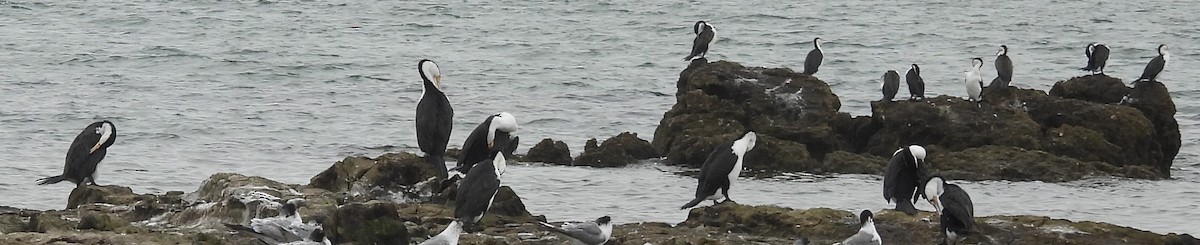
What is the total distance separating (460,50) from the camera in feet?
123

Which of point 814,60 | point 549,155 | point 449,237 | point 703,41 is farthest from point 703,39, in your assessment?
point 449,237

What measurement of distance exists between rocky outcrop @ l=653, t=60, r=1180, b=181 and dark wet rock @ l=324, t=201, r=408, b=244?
300 inches

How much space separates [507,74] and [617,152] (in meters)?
13.0

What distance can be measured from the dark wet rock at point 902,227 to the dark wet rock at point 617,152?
6049 millimetres

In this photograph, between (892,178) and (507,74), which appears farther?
(507,74)

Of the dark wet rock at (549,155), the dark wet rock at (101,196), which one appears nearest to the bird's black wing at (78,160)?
the dark wet rock at (101,196)

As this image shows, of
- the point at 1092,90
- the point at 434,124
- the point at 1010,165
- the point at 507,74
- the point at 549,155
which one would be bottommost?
the point at 507,74

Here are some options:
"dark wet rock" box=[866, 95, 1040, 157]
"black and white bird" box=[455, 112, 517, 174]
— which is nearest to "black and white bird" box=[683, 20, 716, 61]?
"dark wet rock" box=[866, 95, 1040, 157]

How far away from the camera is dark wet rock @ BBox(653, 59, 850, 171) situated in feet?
61.3

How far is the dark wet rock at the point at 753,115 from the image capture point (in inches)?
736

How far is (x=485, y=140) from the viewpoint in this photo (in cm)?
1341

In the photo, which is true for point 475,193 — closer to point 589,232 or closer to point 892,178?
point 589,232

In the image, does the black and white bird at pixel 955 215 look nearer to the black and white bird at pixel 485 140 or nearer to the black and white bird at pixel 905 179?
the black and white bird at pixel 905 179

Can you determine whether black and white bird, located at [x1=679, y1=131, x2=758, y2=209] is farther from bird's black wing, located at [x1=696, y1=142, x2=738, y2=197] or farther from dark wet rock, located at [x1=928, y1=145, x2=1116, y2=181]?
dark wet rock, located at [x1=928, y1=145, x2=1116, y2=181]
